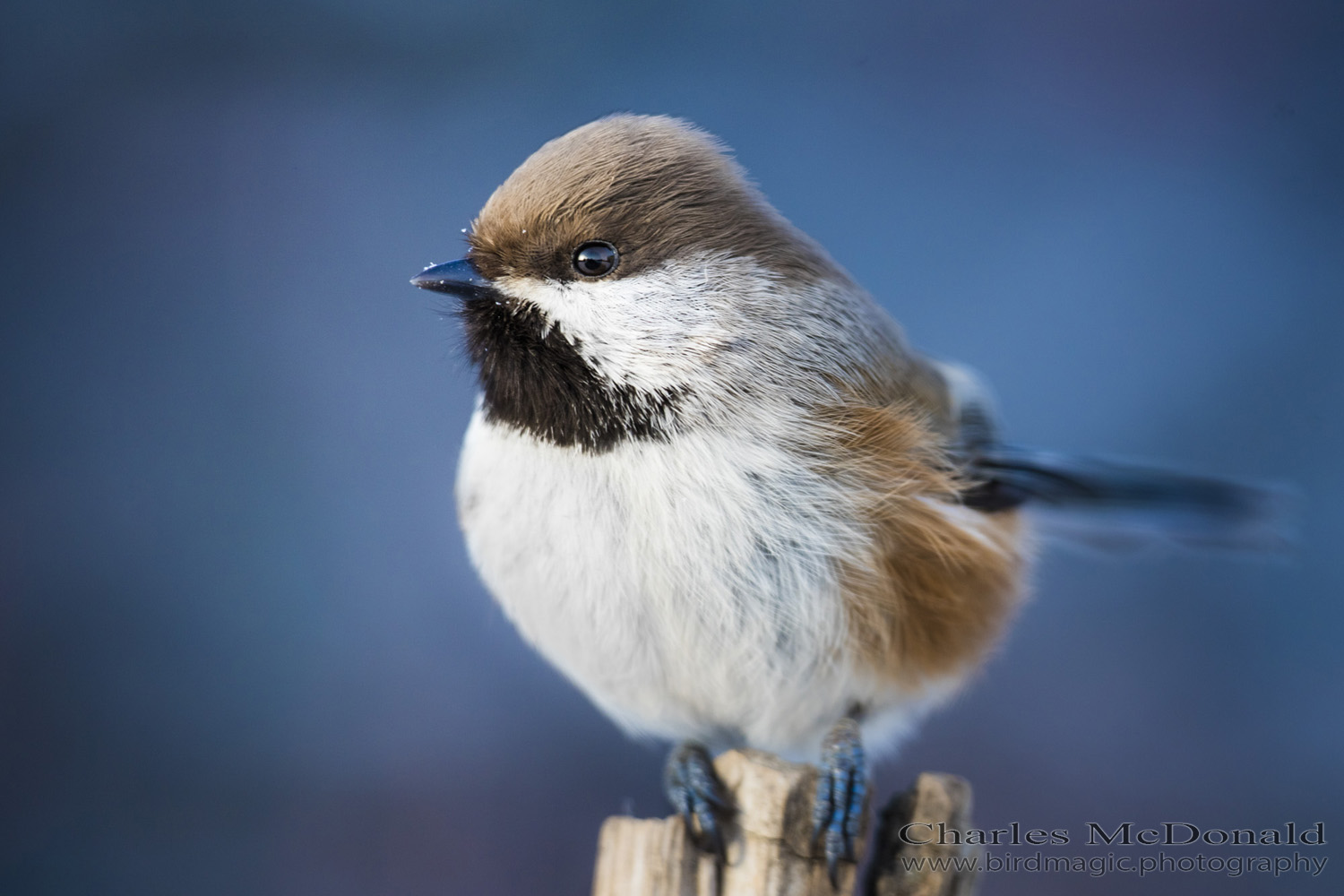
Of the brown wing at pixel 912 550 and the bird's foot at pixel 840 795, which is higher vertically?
the brown wing at pixel 912 550

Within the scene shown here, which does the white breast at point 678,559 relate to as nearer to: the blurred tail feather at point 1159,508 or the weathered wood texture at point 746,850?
the weathered wood texture at point 746,850

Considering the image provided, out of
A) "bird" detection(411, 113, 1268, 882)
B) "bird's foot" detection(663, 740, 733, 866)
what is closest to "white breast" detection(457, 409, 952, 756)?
"bird" detection(411, 113, 1268, 882)

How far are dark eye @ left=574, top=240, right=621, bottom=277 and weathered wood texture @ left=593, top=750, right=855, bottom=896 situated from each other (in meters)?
0.66

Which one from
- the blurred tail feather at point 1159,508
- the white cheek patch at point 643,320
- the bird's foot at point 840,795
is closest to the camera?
the white cheek patch at point 643,320

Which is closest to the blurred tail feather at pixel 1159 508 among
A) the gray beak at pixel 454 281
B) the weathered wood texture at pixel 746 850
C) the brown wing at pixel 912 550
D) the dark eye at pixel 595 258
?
the brown wing at pixel 912 550

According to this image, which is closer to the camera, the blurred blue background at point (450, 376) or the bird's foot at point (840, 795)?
the bird's foot at point (840, 795)

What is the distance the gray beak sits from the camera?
1.18 metres

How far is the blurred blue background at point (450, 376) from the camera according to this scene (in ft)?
5.82

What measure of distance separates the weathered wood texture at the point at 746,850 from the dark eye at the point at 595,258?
66 cm

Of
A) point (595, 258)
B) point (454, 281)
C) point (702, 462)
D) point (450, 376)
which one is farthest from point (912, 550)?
point (450, 376)

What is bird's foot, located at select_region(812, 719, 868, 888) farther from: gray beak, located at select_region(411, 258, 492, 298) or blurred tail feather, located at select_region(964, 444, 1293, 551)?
gray beak, located at select_region(411, 258, 492, 298)

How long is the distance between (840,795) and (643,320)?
71 centimetres

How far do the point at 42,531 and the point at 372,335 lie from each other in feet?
2.41

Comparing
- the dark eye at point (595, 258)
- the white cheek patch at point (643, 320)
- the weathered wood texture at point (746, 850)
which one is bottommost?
the weathered wood texture at point (746, 850)
